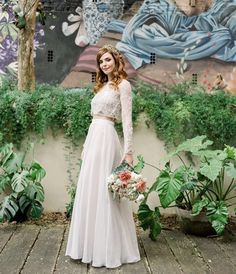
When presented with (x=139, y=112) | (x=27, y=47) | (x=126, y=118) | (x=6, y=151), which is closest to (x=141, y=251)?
(x=126, y=118)

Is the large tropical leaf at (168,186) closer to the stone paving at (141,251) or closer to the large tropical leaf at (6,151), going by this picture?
the stone paving at (141,251)

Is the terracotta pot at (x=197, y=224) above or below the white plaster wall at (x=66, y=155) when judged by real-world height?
below

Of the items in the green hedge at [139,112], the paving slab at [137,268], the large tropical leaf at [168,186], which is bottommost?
the paving slab at [137,268]

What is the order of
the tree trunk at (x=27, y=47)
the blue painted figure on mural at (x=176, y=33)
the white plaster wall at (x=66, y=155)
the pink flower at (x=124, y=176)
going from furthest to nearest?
the blue painted figure on mural at (x=176, y=33)
the tree trunk at (x=27, y=47)
the white plaster wall at (x=66, y=155)
the pink flower at (x=124, y=176)

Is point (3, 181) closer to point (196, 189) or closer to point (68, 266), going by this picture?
point (68, 266)

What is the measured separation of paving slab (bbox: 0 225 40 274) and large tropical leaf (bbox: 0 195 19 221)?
173mm

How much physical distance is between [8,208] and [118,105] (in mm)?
1809

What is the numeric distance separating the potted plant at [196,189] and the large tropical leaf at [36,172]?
114 cm

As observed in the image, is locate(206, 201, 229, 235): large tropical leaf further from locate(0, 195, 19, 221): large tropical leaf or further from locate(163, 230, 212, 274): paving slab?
locate(0, 195, 19, 221): large tropical leaf

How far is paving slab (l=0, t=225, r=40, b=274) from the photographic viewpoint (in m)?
3.69

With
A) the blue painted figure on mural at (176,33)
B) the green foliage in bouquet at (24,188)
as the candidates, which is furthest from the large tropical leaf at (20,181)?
the blue painted figure on mural at (176,33)

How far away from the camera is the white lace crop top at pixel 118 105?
12.1ft

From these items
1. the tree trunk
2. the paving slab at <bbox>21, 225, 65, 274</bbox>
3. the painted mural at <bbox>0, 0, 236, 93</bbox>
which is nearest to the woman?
the paving slab at <bbox>21, 225, 65, 274</bbox>

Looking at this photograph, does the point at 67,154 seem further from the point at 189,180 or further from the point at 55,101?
the point at 189,180
